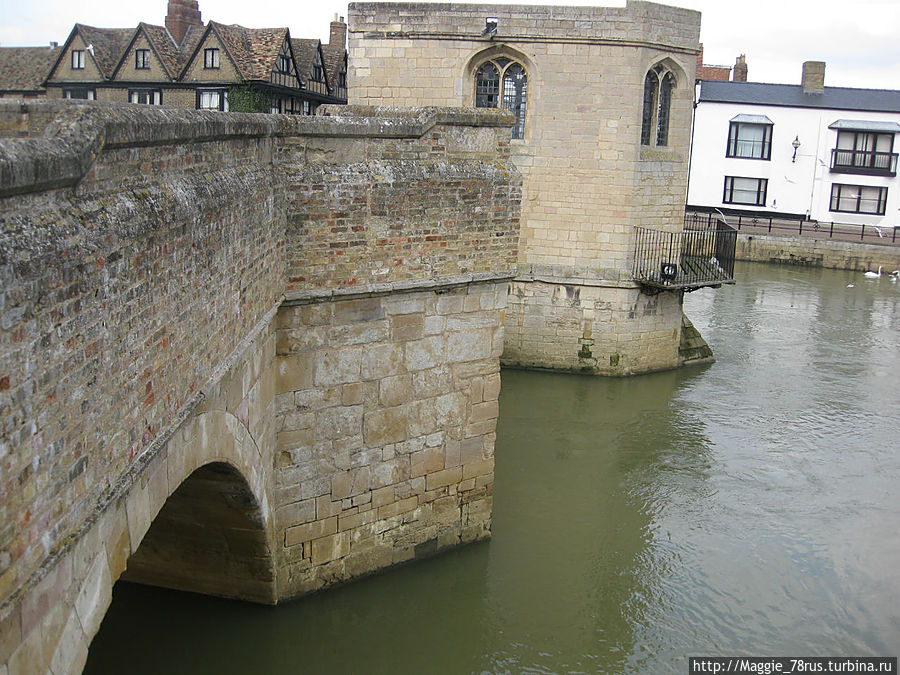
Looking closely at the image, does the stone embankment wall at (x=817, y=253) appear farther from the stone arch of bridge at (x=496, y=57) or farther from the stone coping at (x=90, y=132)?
the stone coping at (x=90, y=132)

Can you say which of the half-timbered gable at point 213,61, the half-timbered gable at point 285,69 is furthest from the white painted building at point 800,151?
the half-timbered gable at point 213,61

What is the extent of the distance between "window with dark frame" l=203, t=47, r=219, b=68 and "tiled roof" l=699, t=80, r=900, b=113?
66.3 feet

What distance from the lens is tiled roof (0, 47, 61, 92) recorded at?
3959cm

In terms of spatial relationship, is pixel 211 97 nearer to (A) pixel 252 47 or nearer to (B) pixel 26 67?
(A) pixel 252 47

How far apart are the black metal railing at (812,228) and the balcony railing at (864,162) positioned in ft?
7.32

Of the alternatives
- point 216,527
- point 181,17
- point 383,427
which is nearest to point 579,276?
point 383,427

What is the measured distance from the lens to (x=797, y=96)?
1540 inches

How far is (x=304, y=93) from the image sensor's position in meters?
38.8

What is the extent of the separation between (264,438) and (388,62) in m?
10.8

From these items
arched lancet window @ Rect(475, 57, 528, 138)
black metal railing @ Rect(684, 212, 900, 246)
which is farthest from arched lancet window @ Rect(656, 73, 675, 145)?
black metal railing @ Rect(684, 212, 900, 246)

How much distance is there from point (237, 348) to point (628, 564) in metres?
6.06

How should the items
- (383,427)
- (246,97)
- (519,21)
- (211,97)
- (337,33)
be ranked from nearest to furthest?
(383,427)
(519,21)
(246,97)
(211,97)
(337,33)

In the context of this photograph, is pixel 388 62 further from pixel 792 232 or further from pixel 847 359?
pixel 792 232

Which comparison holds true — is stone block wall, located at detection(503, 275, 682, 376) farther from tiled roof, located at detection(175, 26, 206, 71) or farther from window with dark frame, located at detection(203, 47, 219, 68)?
tiled roof, located at detection(175, 26, 206, 71)
